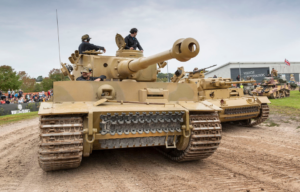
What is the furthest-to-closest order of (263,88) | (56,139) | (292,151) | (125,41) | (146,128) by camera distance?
1. (263,88)
2. (125,41)
3. (292,151)
4. (146,128)
5. (56,139)

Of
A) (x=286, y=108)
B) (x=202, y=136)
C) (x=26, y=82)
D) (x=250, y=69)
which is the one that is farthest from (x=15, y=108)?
(x=250, y=69)

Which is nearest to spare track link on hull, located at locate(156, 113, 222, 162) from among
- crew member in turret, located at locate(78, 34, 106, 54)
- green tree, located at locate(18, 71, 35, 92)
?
crew member in turret, located at locate(78, 34, 106, 54)

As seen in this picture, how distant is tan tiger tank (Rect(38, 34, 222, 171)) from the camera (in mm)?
4289

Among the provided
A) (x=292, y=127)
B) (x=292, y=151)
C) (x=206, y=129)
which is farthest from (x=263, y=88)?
(x=206, y=129)

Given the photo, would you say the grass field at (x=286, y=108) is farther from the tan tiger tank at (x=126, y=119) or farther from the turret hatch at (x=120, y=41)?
the turret hatch at (x=120, y=41)

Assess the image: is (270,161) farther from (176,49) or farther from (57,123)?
(57,123)

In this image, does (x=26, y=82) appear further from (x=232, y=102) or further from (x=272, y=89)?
(x=232, y=102)

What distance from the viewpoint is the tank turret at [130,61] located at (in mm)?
3842

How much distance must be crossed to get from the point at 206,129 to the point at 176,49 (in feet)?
6.50

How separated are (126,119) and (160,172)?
53.8 inches

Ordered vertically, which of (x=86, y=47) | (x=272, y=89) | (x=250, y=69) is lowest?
(x=272, y=89)

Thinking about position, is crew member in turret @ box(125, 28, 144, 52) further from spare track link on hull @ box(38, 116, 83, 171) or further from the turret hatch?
spare track link on hull @ box(38, 116, 83, 171)

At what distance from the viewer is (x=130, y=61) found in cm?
569

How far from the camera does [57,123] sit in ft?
14.3
